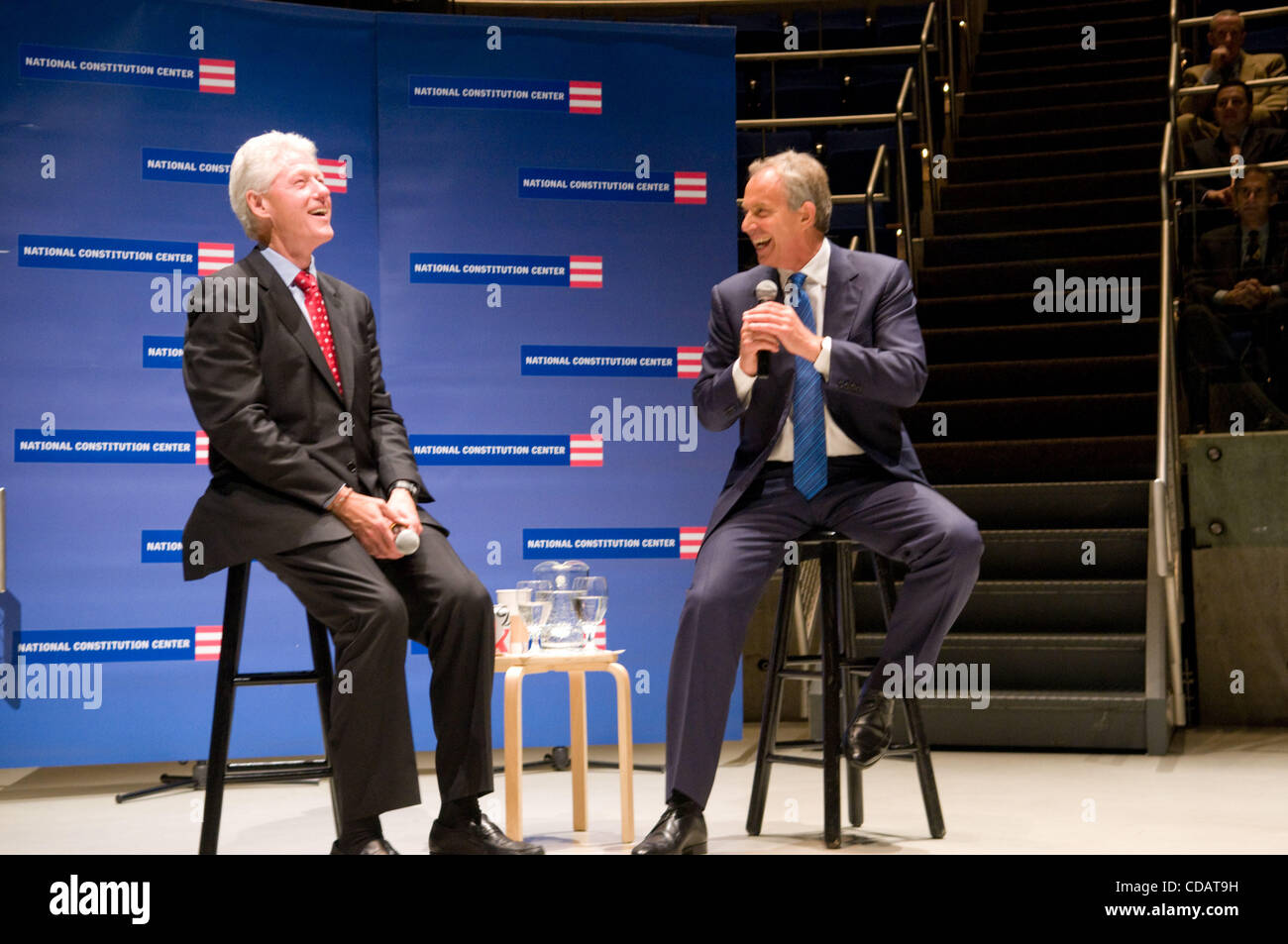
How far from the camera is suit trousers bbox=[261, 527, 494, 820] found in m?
2.72

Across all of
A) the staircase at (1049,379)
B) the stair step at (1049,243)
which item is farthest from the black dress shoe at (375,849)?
the stair step at (1049,243)

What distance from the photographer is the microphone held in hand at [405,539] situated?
9.48ft

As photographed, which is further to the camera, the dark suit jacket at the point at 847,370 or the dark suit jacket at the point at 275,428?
the dark suit jacket at the point at 847,370

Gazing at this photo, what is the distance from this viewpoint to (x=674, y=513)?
471cm

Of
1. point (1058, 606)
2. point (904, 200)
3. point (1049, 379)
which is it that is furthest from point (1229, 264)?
point (904, 200)

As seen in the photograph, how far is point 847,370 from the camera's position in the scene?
10.1ft

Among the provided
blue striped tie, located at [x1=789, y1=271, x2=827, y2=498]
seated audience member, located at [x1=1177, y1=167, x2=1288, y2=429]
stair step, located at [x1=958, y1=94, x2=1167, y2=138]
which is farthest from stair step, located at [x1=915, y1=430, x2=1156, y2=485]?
stair step, located at [x1=958, y1=94, x2=1167, y2=138]

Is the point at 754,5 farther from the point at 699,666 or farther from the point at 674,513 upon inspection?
the point at 699,666

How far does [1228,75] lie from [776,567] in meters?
5.75

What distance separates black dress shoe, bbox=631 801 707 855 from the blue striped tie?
77 centimetres

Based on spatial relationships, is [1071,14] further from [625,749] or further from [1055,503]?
[625,749]

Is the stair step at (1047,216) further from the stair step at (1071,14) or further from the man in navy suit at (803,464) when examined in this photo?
the man in navy suit at (803,464)

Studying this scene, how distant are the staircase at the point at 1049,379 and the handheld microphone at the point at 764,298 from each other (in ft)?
6.70
